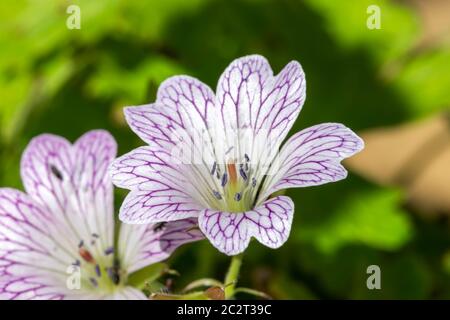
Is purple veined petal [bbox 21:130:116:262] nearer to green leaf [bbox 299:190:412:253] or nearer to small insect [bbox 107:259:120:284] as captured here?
small insect [bbox 107:259:120:284]

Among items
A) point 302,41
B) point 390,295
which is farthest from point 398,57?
point 390,295

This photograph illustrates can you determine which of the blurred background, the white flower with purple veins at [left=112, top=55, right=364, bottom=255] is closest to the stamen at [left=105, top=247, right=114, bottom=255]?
the white flower with purple veins at [left=112, top=55, right=364, bottom=255]

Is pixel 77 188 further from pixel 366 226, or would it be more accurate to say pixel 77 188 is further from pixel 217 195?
pixel 366 226

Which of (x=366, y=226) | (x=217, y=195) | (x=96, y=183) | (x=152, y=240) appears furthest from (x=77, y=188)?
(x=366, y=226)

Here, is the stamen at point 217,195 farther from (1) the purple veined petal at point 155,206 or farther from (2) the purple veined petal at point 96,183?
(2) the purple veined petal at point 96,183

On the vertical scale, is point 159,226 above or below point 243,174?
below

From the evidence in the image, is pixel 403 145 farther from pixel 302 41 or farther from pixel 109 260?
pixel 109 260
